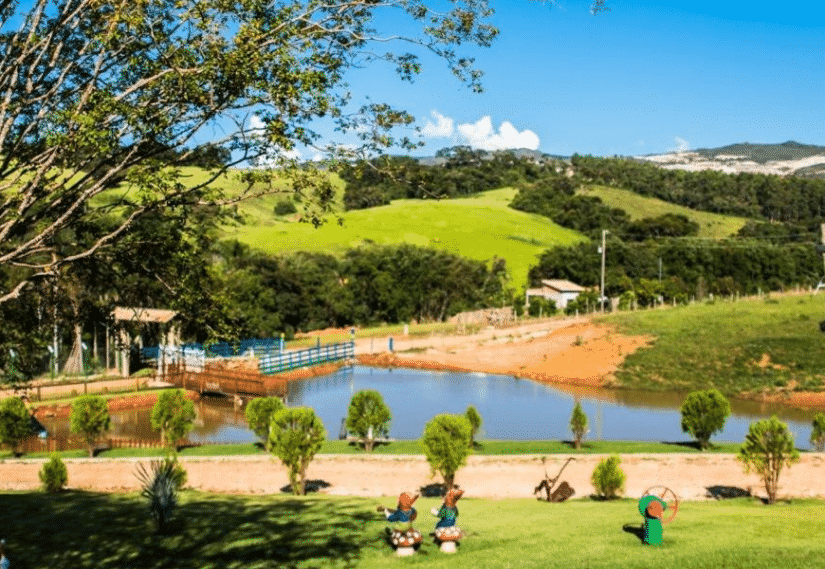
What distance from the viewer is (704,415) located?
23.6 metres

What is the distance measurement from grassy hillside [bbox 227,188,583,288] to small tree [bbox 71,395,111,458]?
6915 cm

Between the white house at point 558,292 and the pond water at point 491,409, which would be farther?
the white house at point 558,292

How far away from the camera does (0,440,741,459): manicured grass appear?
76.1 ft

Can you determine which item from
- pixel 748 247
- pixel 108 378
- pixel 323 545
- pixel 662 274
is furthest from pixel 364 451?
pixel 748 247

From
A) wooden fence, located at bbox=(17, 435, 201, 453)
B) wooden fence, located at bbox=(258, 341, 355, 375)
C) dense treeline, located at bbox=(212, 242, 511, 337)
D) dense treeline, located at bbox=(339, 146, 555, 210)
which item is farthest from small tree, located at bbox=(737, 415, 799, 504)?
dense treeline, located at bbox=(339, 146, 555, 210)

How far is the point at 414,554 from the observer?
43.5 feet

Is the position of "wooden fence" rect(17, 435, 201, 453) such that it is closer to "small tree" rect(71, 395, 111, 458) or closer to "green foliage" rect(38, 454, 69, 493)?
"small tree" rect(71, 395, 111, 458)

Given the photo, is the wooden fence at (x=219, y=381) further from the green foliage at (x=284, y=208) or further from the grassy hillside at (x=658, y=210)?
the grassy hillside at (x=658, y=210)

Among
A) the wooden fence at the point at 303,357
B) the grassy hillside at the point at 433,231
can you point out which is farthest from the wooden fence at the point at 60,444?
the grassy hillside at the point at 433,231

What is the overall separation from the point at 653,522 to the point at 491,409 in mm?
25960

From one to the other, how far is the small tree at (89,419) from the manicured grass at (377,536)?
526 cm

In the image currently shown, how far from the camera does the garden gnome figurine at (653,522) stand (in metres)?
13.2

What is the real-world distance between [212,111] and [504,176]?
143m

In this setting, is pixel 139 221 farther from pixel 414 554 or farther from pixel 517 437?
pixel 517 437
